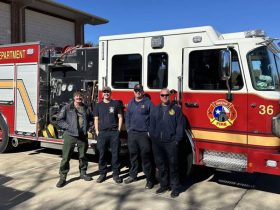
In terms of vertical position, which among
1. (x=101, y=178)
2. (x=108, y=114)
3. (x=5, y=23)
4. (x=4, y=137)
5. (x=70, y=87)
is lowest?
(x=101, y=178)

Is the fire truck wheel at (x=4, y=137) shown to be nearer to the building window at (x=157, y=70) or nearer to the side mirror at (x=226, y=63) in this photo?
the building window at (x=157, y=70)

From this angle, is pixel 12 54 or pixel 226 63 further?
pixel 12 54

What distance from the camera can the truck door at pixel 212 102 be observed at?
18.7ft

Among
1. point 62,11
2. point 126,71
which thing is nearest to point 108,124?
point 126,71

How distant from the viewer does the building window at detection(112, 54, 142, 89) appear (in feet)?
22.1

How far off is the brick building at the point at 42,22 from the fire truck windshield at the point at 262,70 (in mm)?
12303

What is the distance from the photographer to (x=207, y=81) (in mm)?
5984

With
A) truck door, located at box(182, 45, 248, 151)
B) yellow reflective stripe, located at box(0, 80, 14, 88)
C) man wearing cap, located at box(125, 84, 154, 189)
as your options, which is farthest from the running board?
yellow reflective stripe, located at box(0, 80, 14, 88)

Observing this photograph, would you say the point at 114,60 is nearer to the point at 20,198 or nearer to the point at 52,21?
the point at 20,198

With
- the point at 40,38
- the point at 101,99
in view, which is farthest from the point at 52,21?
the point at 101,99

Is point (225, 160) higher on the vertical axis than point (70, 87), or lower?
lower

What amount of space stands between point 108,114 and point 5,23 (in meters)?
11.9

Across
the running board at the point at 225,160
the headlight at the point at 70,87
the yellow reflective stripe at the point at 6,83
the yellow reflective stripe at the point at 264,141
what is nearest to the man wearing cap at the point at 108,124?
the running board at the point at 225,160

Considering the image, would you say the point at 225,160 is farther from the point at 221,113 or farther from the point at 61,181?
the point at 61,181
